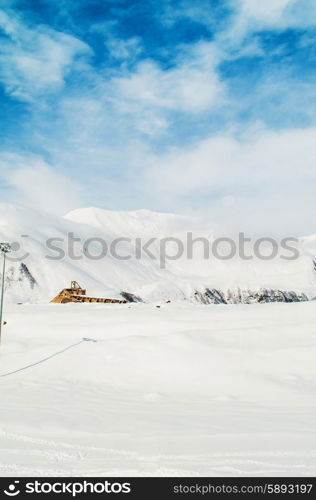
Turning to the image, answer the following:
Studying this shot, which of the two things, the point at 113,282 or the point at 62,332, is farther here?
the point at 113,282

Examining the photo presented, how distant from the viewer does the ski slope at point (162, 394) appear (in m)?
5.65

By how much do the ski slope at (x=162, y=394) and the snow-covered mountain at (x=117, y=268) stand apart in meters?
37.0

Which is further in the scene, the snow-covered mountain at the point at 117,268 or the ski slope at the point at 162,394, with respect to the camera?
the snow-covered mountain at the point at 117,268

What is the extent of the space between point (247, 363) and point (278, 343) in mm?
2504

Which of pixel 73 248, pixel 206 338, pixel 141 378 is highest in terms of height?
pixel 73 248

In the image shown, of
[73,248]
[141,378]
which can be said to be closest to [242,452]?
[141,378]

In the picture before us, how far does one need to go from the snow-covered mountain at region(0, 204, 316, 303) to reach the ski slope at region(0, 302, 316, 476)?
3700 centimetres

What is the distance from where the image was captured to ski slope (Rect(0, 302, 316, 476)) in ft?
18.5

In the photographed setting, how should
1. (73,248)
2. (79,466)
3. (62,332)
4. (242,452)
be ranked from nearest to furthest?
(79,466)
(242,452)
(62,332)
(73,248)

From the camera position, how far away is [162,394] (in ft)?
37.8

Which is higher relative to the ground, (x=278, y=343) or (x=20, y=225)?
(x=20, y=225)
